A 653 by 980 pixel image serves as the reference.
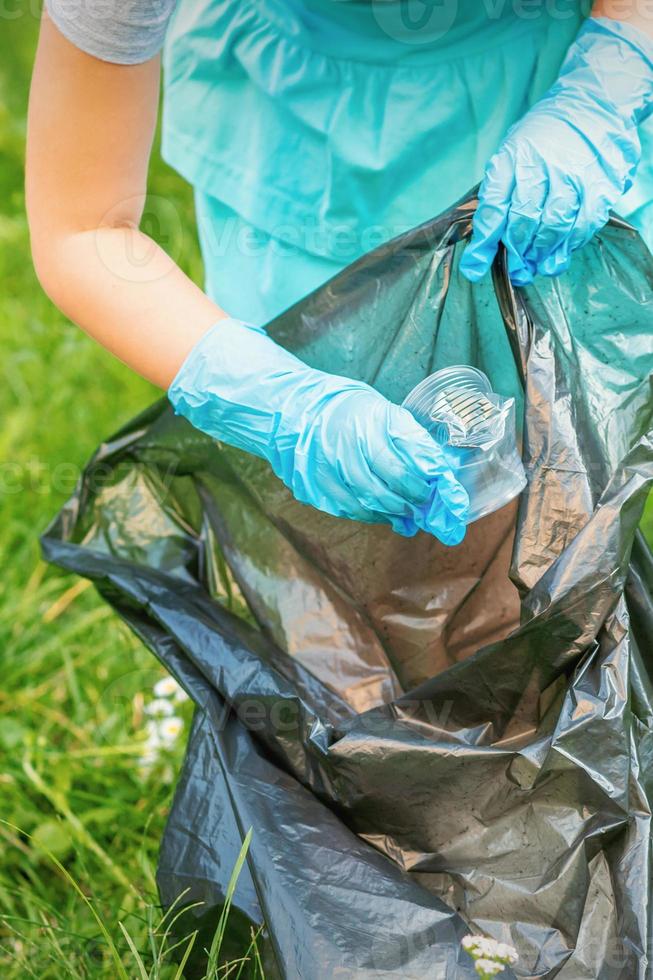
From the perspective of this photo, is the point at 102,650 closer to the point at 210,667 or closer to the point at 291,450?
the point at 210,667

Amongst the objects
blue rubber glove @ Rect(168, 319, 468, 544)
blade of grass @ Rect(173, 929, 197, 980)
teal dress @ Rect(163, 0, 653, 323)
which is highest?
teal dress @ Rect(163, 0, 653, 323)

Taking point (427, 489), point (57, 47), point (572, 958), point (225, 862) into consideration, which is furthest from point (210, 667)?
point (57, 47)

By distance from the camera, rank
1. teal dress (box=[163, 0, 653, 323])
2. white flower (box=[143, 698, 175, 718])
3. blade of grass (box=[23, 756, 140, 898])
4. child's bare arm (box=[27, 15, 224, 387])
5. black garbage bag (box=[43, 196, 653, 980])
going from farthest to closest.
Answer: white flower (box=[143, 698, 175, 718]) < blade of grass (box=[23, 756, 140, 898]) < teal dress (box=[163, 0, 653, 323]) < child's bare arm (box=[27, 15, 224, 387]) < black garbage bag (box=[43, 196, 653, 980])

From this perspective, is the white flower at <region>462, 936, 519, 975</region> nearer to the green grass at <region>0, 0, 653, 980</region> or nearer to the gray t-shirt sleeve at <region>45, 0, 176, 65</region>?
the green grass at <region>0, 0, 653, 980</region>

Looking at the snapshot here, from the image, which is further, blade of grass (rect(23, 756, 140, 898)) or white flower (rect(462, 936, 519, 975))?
blade of grass (rect(23, 756, 140, 898))

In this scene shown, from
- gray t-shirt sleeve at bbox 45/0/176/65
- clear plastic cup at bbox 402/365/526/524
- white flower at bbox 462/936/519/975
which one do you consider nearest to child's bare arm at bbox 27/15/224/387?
gray t-shirt sleeve at bbox 45/0/176/65

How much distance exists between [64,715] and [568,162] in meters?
1.27

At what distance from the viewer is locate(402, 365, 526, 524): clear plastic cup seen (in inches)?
43.1

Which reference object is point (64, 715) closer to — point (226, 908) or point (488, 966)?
point (226, 908)

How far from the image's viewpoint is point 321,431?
1.12 m

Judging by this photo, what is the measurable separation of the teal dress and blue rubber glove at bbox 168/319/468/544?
258 mm

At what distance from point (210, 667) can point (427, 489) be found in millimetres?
330

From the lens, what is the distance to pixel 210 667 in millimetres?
1209

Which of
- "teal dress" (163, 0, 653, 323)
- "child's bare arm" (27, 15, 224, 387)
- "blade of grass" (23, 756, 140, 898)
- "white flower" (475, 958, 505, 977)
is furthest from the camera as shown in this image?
"blade of grass" (23, 756, 140, 898)
